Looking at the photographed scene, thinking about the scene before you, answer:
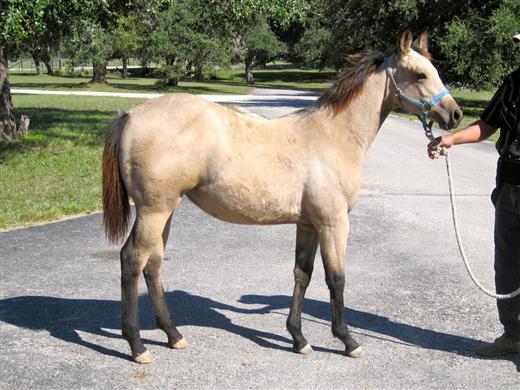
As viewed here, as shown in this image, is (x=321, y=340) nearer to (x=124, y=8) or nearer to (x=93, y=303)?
(x=93, y=303)

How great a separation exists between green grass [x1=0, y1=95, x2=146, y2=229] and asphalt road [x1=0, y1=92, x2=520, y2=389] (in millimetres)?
826

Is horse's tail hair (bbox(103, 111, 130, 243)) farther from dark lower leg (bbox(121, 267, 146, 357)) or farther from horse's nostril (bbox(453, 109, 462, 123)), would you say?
horse's nostril (bbox(453, 109, 462, 123))

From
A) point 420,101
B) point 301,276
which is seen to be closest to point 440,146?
point 420,101

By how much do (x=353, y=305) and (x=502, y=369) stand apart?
149 cm

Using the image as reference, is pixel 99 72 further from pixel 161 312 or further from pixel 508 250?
pixel 508 250

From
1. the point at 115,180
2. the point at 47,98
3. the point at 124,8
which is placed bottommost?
the point at 47,98

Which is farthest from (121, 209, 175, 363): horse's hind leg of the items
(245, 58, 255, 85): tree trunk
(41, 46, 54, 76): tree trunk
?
(245, 58, 255, 85): tree trunk

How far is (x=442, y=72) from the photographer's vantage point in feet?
86.6

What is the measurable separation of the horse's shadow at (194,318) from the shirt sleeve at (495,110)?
5.29ft

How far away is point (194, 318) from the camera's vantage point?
552 cm

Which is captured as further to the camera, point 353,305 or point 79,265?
point 79,265

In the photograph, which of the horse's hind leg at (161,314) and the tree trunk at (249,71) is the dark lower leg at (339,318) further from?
the tree trunk at (249,71)

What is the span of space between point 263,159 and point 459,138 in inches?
52.6

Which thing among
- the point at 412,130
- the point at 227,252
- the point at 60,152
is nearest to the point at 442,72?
the point at 412,130
